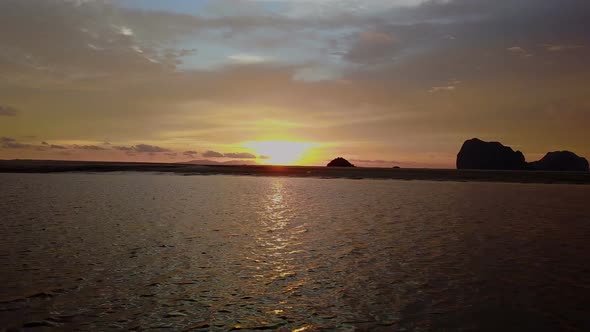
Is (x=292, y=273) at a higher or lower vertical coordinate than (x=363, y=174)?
lower

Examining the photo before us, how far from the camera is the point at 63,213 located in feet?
82.8

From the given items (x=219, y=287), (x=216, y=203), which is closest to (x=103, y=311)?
(x=219, y=287)

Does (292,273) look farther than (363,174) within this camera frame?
No

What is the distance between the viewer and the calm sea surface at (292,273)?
8.77 m

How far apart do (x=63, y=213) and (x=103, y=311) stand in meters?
19.3

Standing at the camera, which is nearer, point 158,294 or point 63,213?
point 158,294

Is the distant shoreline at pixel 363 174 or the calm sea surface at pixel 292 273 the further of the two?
the distant shoreline at pixel 363 174

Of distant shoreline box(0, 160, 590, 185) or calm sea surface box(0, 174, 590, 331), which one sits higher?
distant shoreline box(0, 160, 590, 185)

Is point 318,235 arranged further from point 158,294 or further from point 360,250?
point 158,294

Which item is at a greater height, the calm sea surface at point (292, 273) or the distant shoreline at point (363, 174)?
the distant shoreline at point (363, 174)

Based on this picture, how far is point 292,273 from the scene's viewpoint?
41.0ft

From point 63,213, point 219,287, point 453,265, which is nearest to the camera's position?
point 219,287

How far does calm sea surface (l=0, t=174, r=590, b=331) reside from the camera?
8.77 metres

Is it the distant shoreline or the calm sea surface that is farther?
the distant shoreline
